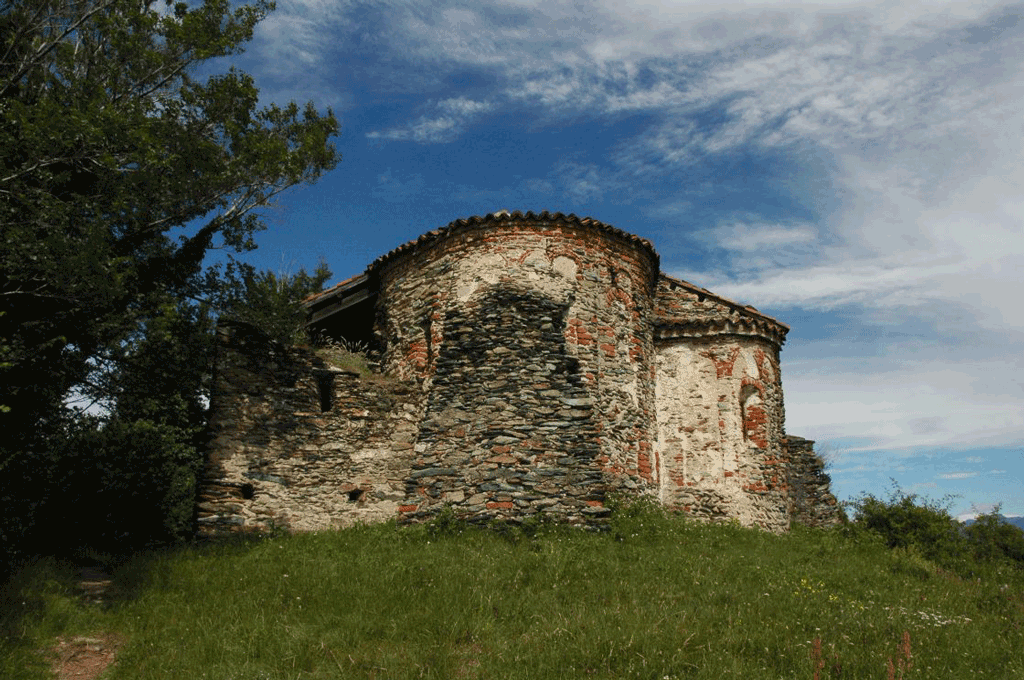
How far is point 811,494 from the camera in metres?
16.0

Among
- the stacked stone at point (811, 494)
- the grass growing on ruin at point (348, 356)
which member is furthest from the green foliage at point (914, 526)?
the grass growing on ruin at point (348, 356)

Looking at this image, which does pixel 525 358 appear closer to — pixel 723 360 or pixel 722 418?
Result: pixel 722 418

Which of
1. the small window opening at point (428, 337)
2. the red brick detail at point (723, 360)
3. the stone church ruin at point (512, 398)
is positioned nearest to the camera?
the stone church ruin at point (512, 398)

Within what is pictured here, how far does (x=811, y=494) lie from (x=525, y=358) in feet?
30.3

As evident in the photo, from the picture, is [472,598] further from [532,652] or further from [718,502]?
[718,502]

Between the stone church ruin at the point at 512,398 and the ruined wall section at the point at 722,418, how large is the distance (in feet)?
0.11

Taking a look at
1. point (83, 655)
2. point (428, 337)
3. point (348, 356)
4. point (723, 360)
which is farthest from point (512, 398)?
point (83, 655)

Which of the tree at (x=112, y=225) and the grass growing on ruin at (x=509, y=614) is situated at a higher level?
the tree at (x=112, y=225)

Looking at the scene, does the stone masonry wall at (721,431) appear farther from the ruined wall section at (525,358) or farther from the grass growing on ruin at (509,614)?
the grass growing on ruin at (509,614)

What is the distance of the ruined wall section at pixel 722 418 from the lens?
14.0m

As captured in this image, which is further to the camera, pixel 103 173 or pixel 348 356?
pixel 348 356

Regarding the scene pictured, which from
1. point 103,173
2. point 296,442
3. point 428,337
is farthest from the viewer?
point 428,337

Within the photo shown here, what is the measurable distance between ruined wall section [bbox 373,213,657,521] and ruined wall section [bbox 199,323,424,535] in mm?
1387

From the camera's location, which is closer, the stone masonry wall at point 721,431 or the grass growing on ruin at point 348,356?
→ the grass growing on ruin at point 348,356
